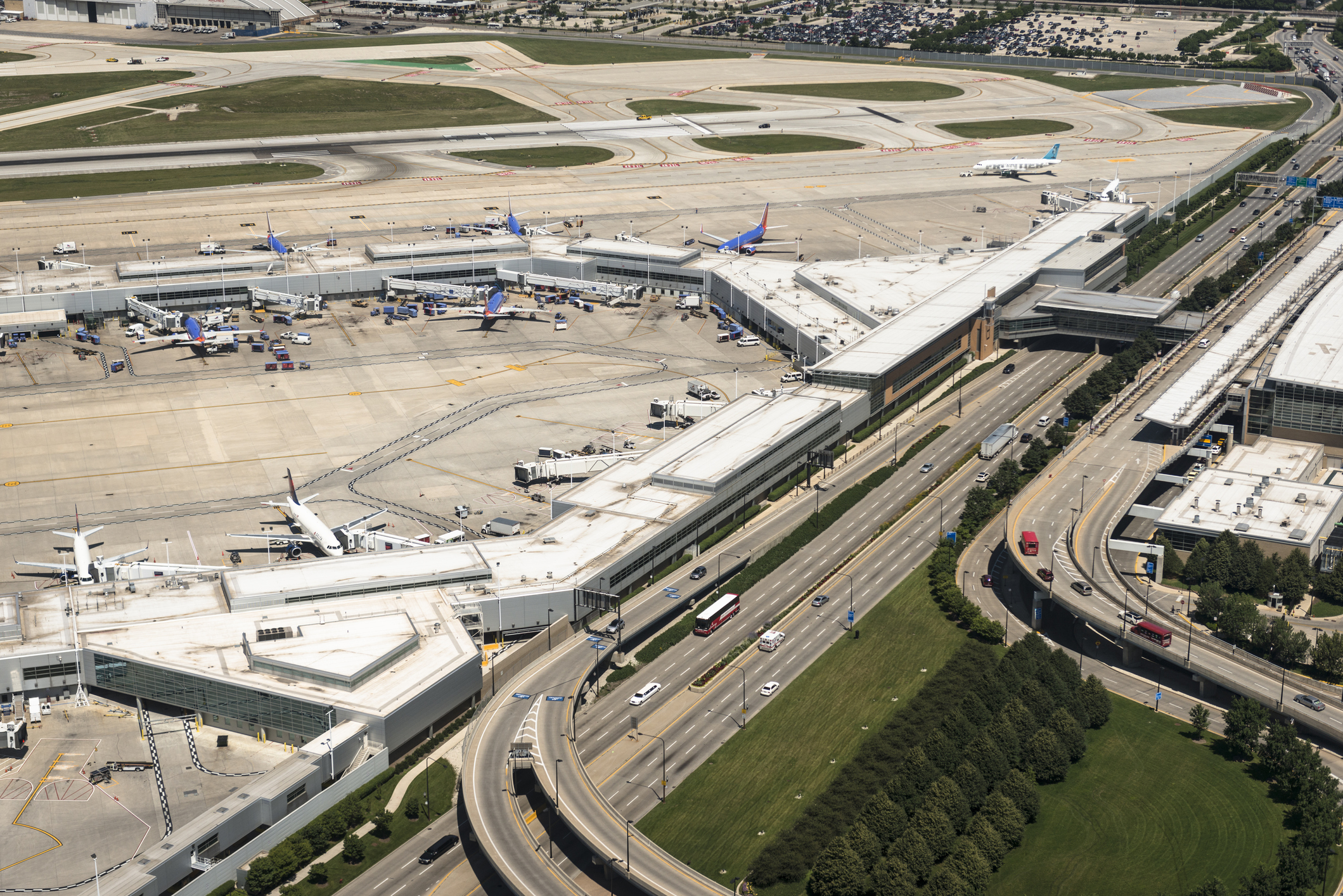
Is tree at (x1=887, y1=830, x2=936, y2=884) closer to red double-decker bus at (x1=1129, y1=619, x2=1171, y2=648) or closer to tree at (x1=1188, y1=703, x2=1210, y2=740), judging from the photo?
tree at (x1=1188, y1=703, x2=1210, y2=740)

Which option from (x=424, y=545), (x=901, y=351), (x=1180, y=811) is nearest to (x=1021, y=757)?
(x=1180, y=811)

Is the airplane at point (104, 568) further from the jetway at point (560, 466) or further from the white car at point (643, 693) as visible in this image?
the white car at point (643, 693)

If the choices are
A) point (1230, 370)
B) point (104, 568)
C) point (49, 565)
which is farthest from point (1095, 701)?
point (49, 565)

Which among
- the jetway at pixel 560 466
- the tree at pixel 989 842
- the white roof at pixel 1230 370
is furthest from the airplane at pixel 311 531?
the white roof at pixel 1230 370

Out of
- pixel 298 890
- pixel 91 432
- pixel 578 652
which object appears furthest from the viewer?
pixel 91 432

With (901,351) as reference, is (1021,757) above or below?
below

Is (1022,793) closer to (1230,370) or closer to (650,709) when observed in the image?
(650,709)

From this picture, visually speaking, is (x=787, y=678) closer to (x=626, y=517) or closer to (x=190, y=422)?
(x=626, y=517)
